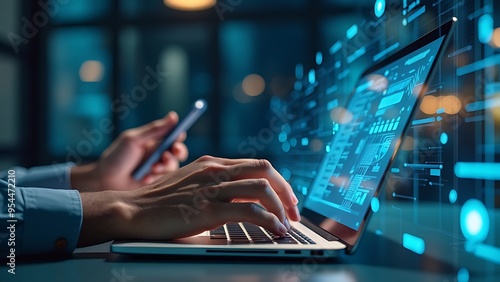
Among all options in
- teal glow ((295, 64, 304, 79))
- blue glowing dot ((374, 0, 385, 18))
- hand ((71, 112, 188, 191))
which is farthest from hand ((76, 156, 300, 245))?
teal glow ((295, 64, 304, 79))

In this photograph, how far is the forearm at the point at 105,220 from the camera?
26.6 inches

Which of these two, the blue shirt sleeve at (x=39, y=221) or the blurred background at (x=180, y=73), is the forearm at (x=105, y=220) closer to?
the blue shirt sleeve at (x=39, y=221)

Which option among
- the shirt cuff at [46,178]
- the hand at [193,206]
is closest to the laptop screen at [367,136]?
the hand at [193,206]

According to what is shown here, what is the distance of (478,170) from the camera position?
2.23ft

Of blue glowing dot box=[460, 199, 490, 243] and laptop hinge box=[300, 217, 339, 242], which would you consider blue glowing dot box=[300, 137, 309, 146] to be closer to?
laptop hinge box=[300, 217, 339, 242]

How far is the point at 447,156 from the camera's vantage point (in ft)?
2.44

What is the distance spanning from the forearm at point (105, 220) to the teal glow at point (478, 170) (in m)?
0.49

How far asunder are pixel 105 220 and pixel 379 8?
76cm

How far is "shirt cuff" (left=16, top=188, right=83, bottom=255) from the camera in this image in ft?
2.18

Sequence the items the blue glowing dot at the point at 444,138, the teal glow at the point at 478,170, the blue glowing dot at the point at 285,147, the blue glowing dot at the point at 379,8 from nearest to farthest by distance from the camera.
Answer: the teal glow at the point at 478,170 < the blue glowing dot at the point at 444,138 < the blue glowing dot at the point at 379,8 < the blue glowing dot at the point at 285,147

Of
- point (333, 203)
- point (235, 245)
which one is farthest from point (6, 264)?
point (333, 203)

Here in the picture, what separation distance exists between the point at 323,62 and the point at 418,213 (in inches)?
34.8

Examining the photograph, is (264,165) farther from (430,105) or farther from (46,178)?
(46,178)

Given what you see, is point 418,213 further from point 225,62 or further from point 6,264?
point 225,62
